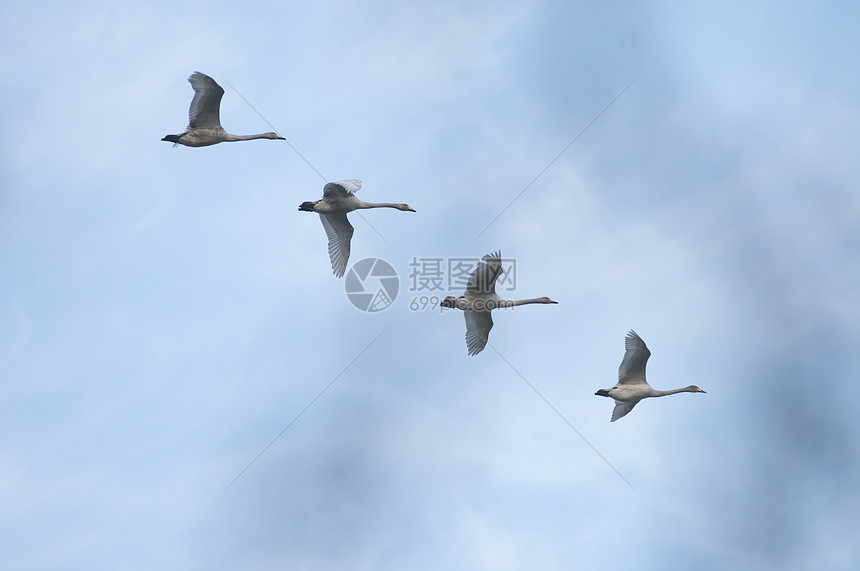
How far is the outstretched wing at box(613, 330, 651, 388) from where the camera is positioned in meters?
52.0

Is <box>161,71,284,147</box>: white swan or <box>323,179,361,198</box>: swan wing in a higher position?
<box>161,71,284,147</box>: white swan

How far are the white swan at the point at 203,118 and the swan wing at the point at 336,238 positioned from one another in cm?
555

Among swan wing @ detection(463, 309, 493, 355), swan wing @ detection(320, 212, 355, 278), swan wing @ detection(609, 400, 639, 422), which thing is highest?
swan wing @ detection(320, 212, 355, 278)

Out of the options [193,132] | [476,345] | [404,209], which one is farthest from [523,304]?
[193,132]

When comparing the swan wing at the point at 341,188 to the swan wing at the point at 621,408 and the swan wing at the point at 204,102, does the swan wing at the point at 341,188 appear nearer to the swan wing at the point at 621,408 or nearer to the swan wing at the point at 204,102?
the swan wing at the point at 204,102

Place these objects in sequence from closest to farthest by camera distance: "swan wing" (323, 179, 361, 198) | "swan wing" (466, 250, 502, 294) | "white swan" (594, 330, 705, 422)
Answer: "swan wing" (466, 250, 502, 294) → "swan wing" (323, 179, 361, 198) → "white swan" (594, 330, 705, 422)

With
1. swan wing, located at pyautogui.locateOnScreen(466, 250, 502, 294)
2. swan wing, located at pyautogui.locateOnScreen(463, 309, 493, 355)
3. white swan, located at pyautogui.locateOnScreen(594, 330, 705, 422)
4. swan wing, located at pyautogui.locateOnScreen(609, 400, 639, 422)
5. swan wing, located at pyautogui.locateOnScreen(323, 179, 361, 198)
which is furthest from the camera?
swan wing, located at pyautogui.locateOnScreen(609, 400, 639, 422)

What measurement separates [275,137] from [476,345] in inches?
511

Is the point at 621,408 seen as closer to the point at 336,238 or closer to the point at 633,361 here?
the point at 633,361

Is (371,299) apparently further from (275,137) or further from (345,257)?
(275,137)

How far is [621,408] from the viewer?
5356cm

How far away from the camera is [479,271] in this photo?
49.4 m

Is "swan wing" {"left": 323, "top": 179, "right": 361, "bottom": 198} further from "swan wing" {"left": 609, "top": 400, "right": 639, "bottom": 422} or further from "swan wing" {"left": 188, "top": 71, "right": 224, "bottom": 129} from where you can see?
"swan wing" {"left": 609, "top": 400, "right": 639, "bottom": 422}

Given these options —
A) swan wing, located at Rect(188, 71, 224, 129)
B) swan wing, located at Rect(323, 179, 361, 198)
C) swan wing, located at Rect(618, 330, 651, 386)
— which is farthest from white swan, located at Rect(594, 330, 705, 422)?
swan wing, located at Rect(188, 71, 224, 129)
